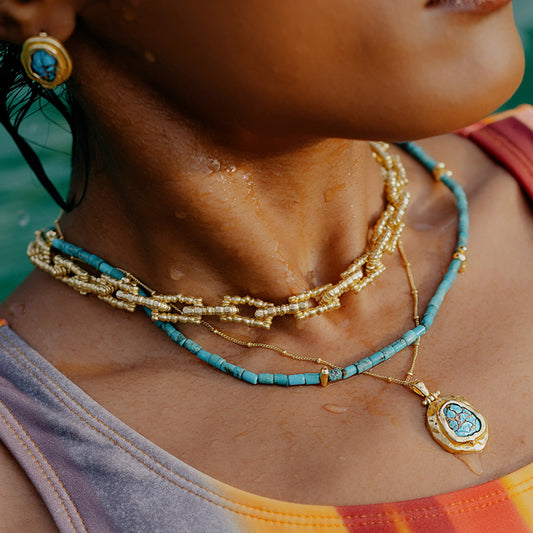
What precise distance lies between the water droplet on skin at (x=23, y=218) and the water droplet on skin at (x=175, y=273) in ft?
4.43

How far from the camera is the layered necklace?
103 cm

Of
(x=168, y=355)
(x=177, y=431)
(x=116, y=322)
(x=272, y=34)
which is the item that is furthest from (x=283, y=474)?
(x=272, y=34)

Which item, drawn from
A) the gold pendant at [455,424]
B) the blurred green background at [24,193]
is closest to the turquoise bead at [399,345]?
the gold pendant at [455,424]

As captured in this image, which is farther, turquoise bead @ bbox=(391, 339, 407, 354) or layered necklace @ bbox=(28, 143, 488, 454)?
turquoise bead @ bbox=(391, 339, 407, 354)

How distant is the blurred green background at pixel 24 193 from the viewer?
2.29 m

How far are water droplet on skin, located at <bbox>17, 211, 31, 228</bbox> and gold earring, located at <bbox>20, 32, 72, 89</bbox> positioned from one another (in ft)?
4.88

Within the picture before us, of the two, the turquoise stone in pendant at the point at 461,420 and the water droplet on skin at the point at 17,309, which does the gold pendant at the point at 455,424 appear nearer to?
the turquoise stone in pendant at the point at 461,420

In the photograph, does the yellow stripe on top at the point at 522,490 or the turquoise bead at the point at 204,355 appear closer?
the yellow stripe on top at the point at 522,490

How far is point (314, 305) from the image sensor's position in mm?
1229

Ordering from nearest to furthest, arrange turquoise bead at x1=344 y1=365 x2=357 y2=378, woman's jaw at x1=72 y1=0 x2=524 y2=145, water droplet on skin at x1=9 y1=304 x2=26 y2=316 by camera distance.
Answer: woman's jaw at x1=72 y1=0 x2=524 y2=145 → turquoise bead at x1=344 y1=365 x2=357 y2=378 → water droplet on skin at x1=9 y1=304 x2=26 y2=316

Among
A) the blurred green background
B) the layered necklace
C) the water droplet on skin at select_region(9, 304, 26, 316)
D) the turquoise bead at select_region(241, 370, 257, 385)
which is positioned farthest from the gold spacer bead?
the blurred green background

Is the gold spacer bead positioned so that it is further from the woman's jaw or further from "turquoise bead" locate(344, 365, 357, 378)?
the woman's jaw

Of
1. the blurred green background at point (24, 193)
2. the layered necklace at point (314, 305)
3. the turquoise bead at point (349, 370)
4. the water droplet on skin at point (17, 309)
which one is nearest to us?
the layered necklace at point (314, 305)

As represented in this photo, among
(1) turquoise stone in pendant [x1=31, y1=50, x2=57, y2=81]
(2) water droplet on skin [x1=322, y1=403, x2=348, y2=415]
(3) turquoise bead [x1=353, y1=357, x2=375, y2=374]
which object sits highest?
(1) turquoise stone in pendant [x1=31, y1=50, x2=57, y2=81]
